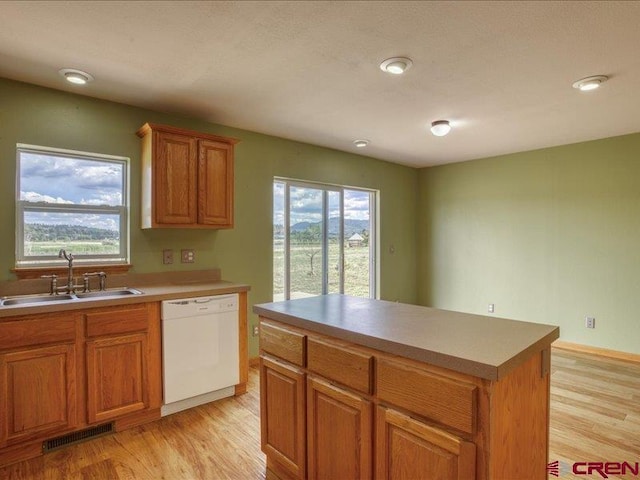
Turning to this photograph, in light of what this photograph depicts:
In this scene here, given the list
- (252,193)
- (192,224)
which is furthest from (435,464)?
(252,193)

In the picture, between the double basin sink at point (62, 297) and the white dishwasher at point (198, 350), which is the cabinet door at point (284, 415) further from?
the double basin sink at point (62, 297)

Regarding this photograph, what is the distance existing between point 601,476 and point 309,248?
3199mm

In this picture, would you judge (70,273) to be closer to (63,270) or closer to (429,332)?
(63,270)

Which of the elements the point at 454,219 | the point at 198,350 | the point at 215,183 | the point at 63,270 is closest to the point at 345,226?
the point at 454,219

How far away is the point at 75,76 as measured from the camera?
2441mm

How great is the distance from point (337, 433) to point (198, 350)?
A: 1577 mm

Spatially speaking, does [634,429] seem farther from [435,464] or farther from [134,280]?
[134,280]

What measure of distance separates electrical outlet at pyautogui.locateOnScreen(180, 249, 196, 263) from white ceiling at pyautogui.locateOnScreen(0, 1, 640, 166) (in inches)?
49.4

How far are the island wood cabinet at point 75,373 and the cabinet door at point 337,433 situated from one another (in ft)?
4.85

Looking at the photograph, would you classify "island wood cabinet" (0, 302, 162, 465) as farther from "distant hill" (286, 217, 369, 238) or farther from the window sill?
"distant hill" (286, 217, 369, 238)

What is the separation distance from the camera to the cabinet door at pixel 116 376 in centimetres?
238

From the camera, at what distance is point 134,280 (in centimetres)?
303

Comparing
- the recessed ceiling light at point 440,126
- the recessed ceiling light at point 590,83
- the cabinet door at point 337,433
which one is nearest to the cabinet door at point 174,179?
the cabinet door at point 337,433

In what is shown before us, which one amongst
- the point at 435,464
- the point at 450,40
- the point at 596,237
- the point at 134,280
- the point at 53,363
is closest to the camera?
the point at 435,464
